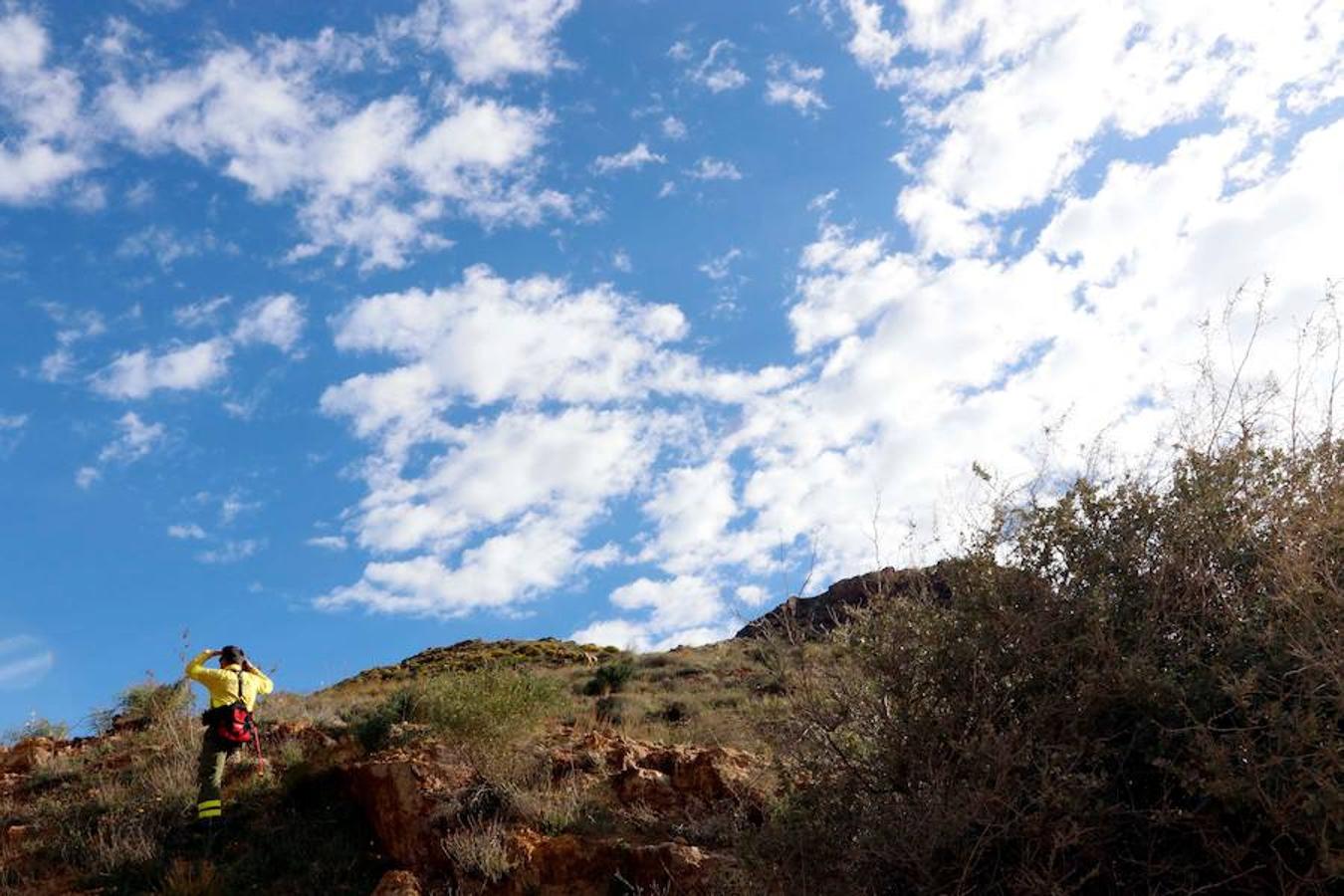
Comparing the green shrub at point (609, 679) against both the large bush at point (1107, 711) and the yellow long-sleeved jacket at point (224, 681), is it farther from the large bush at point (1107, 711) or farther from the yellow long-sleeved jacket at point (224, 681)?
the large bush at point (1107, 711)

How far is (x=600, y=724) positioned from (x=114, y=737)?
22.6 ft

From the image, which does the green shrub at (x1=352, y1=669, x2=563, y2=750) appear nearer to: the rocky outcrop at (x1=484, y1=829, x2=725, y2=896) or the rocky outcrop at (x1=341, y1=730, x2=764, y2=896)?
the rocky outcrop at (x1=341, y1=730, x2=764, y2=896)

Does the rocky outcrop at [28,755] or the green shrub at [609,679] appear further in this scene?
the green shrub at [609,679]

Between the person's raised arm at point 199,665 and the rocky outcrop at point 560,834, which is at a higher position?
the person's raised arm at point 199,665

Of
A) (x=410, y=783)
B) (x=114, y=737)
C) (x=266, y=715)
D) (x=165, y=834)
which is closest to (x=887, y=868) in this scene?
(x=410, y=783)

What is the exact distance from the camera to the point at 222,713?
39.4 ft

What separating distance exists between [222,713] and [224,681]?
389 millimetres

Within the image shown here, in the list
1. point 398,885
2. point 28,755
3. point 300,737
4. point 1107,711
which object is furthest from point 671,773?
point 28,755

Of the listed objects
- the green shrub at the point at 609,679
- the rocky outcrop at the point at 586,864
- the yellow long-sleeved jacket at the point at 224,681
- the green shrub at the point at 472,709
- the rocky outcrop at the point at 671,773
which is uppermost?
the green shrub at the point at 609,679

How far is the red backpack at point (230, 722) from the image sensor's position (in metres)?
11.9

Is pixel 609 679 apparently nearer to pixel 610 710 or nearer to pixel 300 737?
pixel 610 710

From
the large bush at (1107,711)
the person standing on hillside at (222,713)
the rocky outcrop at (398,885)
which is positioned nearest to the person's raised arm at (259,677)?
the person standing on hillside at (222,713)

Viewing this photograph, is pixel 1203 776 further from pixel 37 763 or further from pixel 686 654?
pixel 686 654

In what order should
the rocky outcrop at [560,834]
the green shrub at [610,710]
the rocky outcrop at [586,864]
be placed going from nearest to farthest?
1. the rocky outcrop at [586,864]
2. the rocky outcrop at [560,834]
3. the green shrub at [610,710]
